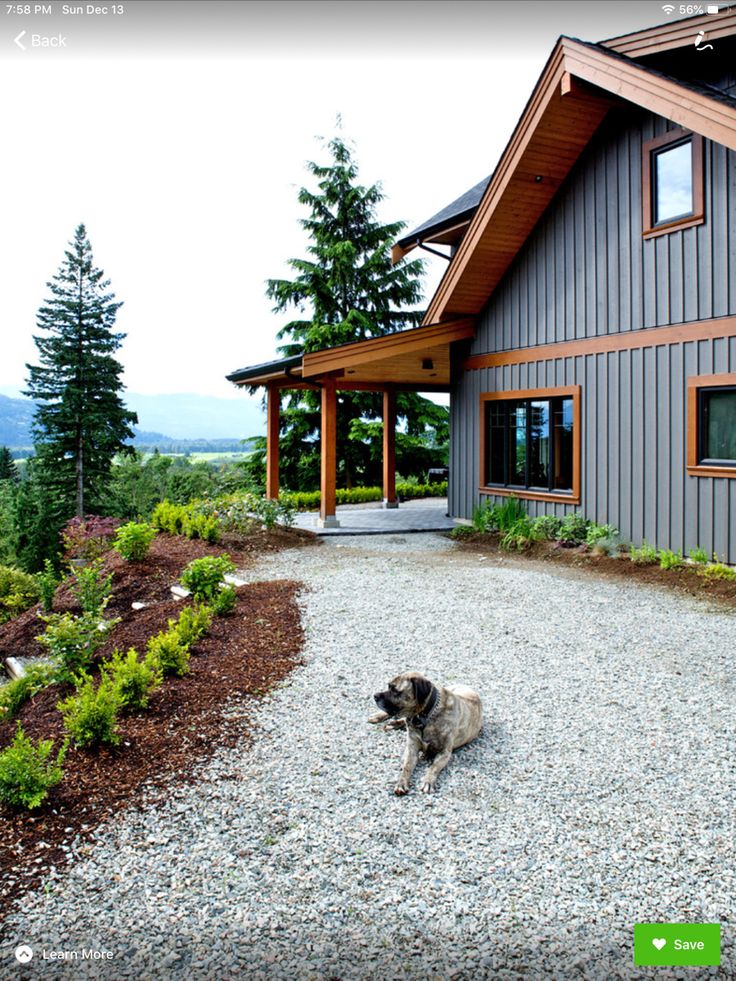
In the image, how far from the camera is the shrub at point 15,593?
1008 cm

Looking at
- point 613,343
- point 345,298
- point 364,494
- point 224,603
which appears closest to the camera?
point 224,603

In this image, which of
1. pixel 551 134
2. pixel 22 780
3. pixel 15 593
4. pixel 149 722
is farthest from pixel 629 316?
pixel 15 593

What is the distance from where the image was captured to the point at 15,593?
34.6 feet

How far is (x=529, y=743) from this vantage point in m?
3.91

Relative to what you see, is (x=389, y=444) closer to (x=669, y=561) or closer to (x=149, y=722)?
(x=669, y=561)

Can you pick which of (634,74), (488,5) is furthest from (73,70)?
(634,74)

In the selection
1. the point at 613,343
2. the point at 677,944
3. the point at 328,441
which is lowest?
the point at 677,944

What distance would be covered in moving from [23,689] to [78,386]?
28646 millimetres

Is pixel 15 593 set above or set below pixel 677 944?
below

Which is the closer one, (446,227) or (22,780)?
(22,780)

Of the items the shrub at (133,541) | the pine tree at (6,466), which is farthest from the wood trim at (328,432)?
the pine tree at (6,466)

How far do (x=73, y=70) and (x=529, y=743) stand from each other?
375cm

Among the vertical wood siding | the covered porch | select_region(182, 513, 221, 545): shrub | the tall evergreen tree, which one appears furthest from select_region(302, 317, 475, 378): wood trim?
the tall evergreen tree

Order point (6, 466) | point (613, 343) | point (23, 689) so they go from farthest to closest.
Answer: point (6, 466) → point (613, 343) → point (23, 689)
